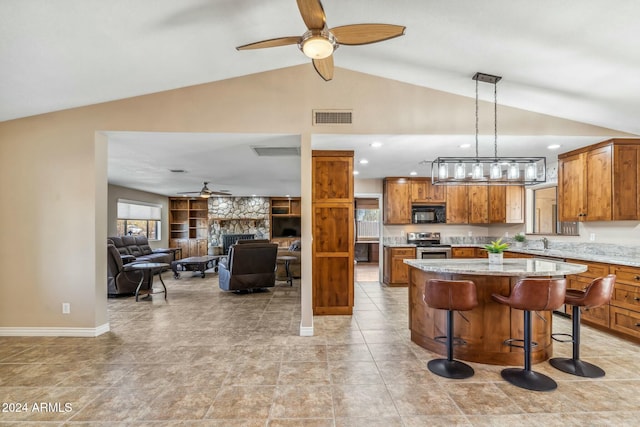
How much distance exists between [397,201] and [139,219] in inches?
301

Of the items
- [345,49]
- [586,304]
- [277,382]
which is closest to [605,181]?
[586,304]

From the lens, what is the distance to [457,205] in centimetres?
699

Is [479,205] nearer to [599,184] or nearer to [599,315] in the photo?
[599,184]

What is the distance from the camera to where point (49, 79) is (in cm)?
308

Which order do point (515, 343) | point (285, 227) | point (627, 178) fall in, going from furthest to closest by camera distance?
point (285, 227) < point (627, 178) < point (515, 343)

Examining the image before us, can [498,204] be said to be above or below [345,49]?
below

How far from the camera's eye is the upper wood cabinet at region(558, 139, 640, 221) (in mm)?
4012

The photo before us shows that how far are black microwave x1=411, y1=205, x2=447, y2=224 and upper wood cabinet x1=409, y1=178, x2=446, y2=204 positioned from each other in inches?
8.6

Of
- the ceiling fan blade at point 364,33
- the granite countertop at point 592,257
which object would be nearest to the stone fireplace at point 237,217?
the granite countertop at point 592,257

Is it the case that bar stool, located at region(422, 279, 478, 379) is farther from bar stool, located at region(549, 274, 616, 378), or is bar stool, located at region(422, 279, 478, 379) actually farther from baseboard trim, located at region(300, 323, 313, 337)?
baseboard trim, located at region(300, 323, 313, 337)

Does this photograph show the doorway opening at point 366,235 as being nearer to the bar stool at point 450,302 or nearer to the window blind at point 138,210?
the window blind at point 138,210

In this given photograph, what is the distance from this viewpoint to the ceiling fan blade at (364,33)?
6.82 feet

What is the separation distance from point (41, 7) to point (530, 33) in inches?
143

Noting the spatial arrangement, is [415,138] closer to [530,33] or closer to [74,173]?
[530,33]
